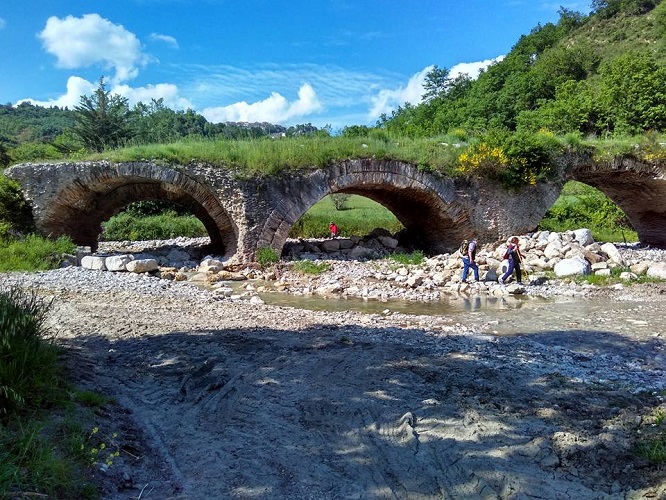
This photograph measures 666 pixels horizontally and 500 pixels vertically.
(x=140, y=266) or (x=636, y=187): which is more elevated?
(x=636, y=187)

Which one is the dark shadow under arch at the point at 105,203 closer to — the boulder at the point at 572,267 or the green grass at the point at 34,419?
the boulder at the point at 572,267

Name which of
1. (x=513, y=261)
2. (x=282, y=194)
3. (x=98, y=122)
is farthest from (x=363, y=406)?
(x=98, y=122)

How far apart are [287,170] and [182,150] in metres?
3.07

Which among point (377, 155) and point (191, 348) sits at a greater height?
point (377, 155)

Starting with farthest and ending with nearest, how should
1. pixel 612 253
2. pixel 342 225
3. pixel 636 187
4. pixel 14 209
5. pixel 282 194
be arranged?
pixel 342 225 → pixel 636 187 → pixel 282 194 → pixel 612 253 → pixel 14 209

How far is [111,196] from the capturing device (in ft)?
50.7

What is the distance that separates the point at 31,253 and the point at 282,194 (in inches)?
259

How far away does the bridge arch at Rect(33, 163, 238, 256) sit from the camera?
45.6 feet

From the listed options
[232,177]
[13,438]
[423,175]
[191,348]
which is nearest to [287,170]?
[232,177]

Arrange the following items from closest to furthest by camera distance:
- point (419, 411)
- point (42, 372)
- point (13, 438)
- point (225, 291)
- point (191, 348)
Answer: point (13, 438) → point (42, 372) → point (419, 411) → point (191, 348) → point (225, 291)

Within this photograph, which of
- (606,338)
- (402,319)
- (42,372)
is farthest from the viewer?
(402,319)

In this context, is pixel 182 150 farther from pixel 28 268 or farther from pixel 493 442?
pixel 493 442

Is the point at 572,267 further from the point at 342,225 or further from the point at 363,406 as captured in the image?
the point at 342,225

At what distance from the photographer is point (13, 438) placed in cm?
283
